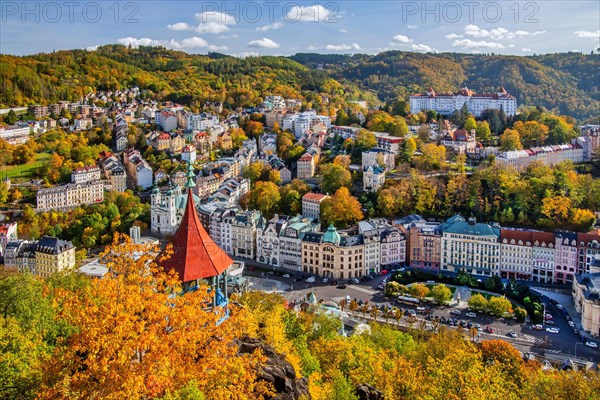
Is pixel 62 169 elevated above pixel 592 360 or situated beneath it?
elevated above

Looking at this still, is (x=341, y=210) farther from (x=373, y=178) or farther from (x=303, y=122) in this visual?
(x=303, y=122)

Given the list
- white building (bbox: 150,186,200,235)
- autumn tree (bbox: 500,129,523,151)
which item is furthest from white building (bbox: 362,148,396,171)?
white building (bbox: 150,186,200,235)

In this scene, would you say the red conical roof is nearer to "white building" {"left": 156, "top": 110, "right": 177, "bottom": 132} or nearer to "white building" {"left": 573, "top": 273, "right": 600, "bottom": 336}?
"white building" {"left": 573, "top": 273, "right": 600, "bottom": 336}

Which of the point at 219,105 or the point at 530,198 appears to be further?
the point at 219,105

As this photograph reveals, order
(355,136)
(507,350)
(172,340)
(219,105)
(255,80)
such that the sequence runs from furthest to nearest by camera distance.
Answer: (255,80)
(219,105)
(355,136)
(507,350)
(172,340)

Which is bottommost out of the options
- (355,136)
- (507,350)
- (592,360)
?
(592,360)

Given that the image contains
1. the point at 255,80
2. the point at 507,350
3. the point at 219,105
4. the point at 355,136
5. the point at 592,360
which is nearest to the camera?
the point at 507,350

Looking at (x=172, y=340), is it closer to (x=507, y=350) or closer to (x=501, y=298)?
(x=507, y=350)

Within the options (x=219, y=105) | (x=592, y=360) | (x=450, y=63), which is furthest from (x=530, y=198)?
(x=450, y=63)
